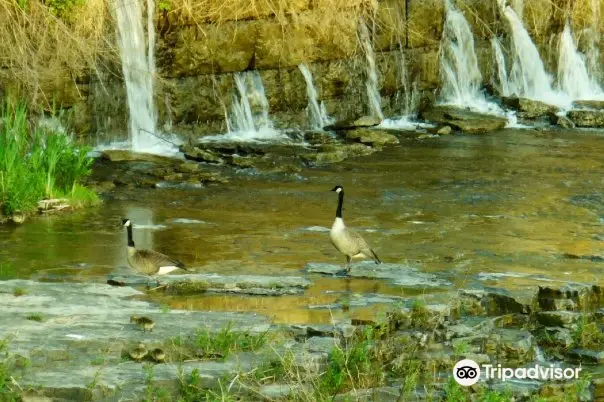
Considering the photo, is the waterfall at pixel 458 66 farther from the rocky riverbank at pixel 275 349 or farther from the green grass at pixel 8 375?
the green grass at pixel 8 375

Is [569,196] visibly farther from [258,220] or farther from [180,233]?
[180,233]

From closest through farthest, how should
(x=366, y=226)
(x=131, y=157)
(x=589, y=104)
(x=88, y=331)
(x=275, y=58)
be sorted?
(x=88, y=331) → (x=366, y=226) → (x=131, y=157) → (x=275, y=58) → (x=589, y=104)

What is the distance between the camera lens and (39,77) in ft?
59.0

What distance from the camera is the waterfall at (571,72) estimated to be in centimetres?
2572

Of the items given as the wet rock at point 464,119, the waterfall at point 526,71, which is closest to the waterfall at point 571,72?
the waterfall at point 526,71

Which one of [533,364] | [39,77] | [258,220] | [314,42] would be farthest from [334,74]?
[533,364]

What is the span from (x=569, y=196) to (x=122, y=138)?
637cm

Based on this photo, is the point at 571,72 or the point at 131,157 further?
the point at 571,72

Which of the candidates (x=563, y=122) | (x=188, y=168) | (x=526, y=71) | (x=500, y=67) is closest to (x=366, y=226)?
(x=188, y=168)

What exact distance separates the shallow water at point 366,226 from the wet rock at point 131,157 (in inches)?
44.3

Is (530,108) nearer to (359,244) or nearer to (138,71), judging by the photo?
(138,71)

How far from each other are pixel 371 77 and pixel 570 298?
10.9 meters

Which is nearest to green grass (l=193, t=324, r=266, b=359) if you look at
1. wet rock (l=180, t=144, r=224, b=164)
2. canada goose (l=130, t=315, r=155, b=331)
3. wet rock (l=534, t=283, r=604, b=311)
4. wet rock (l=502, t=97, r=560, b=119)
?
canada goose (l=130, t=315, r=155, b=331)

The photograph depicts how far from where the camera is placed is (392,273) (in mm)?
12297
